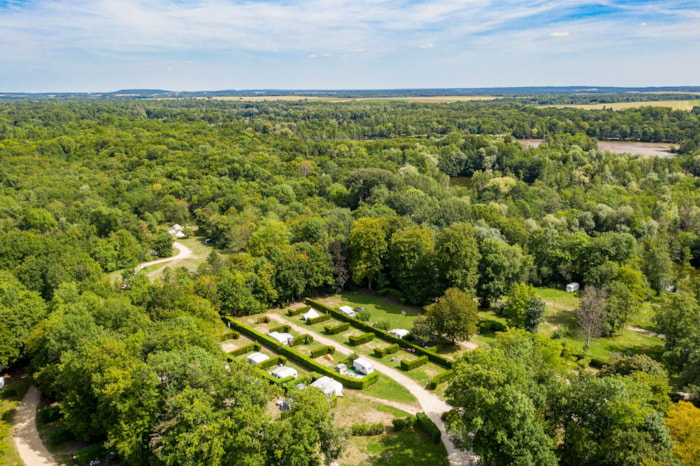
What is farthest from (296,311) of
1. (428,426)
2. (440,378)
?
(428,426)

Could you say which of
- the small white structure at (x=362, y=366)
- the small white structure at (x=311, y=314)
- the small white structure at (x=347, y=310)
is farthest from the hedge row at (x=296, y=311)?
the small white structure at (x=362, y=366)

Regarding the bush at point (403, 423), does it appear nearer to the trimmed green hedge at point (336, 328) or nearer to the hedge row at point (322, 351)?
the hedge row at point (322, 351)

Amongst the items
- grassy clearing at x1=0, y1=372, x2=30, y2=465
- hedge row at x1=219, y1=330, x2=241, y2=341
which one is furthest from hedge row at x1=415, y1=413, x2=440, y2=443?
grassy clearing at x1=0, y1=372, x2=30, y2=465

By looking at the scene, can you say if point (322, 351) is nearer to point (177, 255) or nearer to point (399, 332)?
point (399, 332)

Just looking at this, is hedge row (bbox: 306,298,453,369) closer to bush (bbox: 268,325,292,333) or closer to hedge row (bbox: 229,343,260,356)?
bush (bbox: 268,325,292,333)

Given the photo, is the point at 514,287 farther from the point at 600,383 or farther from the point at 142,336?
the point at 142,336
